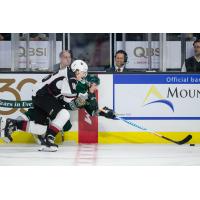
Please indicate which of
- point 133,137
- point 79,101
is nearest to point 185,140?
point 133,137

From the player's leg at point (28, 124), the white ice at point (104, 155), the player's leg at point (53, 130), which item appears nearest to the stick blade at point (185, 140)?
the white ice at point (104, 155)

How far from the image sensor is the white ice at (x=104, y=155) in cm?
621

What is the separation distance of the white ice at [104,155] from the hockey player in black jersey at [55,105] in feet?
0.70

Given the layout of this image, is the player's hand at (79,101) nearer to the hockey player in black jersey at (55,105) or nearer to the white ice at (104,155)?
the hockey player in black jersey at (55,105)

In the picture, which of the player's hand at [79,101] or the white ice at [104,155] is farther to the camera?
the player's hand at [79,101]

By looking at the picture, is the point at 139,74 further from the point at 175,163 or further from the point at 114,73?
the point at 175,163

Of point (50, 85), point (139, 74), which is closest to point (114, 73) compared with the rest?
point (139, 74)

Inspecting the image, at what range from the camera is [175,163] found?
243 inches

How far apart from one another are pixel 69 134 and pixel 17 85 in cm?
83

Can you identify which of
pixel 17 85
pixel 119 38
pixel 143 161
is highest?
pixel 119 38

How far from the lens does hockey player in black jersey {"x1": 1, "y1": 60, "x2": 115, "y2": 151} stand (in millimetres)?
6883

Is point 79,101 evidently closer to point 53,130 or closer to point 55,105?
point 55,105

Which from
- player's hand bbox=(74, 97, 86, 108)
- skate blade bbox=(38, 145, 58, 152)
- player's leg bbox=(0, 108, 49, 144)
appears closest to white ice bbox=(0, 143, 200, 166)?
skate blade bbox=(38, 145, 58, 152)

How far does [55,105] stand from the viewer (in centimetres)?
700
